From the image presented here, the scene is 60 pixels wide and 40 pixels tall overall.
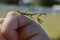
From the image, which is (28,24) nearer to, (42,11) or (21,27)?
(21,27)

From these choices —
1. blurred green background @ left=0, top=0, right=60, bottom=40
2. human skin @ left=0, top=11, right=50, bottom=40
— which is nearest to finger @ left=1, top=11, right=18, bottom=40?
human skin @ left=0, top=11, right=50, bottom=40

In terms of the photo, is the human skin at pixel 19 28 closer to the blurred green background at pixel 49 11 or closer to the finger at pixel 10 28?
the finger at pixel 10 28

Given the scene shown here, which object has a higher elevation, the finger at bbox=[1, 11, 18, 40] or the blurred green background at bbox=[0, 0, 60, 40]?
the finger at bbox=[1, 11, 18, 40]

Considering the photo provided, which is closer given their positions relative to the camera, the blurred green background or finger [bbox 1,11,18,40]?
finger [bbox 1,11,18,40]

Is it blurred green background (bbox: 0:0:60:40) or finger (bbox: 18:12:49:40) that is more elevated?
finger (bbox: 18:12:49:40)

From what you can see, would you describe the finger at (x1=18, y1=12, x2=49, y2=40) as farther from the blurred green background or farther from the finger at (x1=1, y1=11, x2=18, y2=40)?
the blurred green background

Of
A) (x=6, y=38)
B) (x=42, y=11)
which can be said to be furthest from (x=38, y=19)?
(x=6, y=38)

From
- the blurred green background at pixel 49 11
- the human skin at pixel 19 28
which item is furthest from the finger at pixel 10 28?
the blurred green background at pixel 49 11
